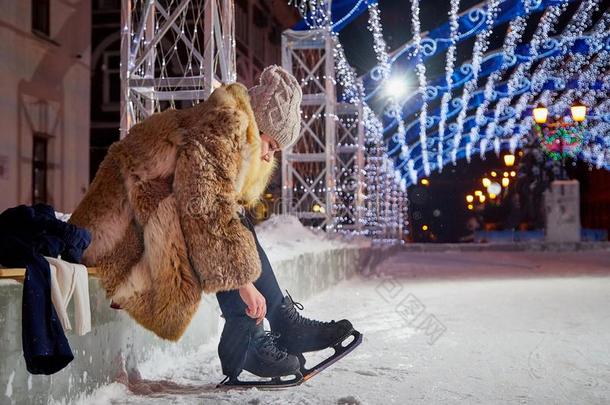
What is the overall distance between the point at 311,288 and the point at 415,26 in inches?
254

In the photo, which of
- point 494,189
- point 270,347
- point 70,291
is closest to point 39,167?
point 270,347

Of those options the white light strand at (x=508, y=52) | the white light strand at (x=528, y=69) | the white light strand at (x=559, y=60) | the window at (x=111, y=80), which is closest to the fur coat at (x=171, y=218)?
the white light strand at (x=528, y=69)

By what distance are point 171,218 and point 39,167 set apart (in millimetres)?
15549

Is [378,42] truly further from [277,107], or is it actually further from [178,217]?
[178,217]

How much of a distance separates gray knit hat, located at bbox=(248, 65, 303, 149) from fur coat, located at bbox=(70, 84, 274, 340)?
39 centimetres

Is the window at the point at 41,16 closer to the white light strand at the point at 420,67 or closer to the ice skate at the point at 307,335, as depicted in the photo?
the white light strand at the point at 420,67

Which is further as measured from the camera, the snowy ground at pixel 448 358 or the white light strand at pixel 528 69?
the white light strand at pixel 528 69

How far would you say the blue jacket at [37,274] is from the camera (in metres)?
2.49

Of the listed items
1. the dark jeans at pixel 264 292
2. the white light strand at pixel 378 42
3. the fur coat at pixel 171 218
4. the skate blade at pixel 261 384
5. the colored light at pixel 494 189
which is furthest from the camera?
the colored light at pixel 494 189

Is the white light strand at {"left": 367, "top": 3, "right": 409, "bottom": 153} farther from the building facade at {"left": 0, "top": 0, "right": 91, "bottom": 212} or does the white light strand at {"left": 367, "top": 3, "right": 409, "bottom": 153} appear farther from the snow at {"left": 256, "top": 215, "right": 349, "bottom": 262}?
the building facade at {"left": 0, "top": 0, "right": 91, "bottom": 212}

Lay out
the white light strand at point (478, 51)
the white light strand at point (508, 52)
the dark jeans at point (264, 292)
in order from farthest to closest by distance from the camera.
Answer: the white light strand at point (508, 52) < the white light strand at point (478, 51) < the dark jeans at point (264, 292)

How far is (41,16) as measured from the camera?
17.4 metres

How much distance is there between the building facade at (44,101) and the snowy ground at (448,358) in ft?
32.3

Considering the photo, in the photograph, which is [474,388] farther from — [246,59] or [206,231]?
[246,59]
